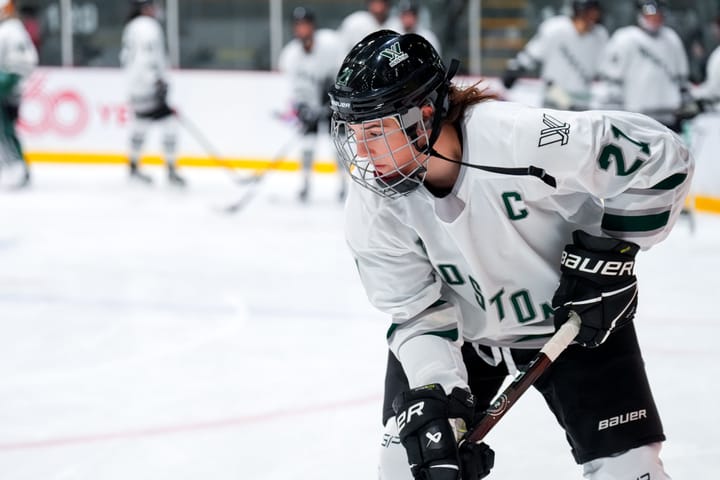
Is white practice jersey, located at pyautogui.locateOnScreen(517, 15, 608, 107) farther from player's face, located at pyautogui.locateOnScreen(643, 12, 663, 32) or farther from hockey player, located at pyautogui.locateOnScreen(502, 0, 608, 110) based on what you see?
player's face, located at pyautogui.locateOnScreen(643, 12, 663, 32)

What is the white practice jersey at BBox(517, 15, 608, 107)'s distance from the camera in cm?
638

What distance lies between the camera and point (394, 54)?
152 cm

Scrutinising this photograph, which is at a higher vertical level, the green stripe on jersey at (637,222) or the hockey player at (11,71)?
the green stripe on jersey at (637,222)

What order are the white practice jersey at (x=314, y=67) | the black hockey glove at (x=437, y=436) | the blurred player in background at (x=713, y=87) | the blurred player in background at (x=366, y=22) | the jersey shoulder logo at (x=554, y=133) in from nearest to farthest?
the black hockey glove at (x=437, y=436) < the jersey shoulder logo at (x=554, y=133) < the blurred player in background at (x=713, y=87) < the blurred player in background at (x=366, y=22) < the white practice jersey at (x=314, y=67)

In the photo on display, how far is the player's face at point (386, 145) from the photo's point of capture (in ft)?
4.94

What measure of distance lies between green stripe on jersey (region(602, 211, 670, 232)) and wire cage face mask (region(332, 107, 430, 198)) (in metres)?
0.30

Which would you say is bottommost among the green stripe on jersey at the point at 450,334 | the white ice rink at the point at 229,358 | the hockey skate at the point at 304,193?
the hockey skate at the point at 304,193

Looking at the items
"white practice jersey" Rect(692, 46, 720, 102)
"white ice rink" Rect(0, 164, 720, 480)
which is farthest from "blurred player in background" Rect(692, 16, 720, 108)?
"white ice rink" Rect(0, 164, 720, 480)

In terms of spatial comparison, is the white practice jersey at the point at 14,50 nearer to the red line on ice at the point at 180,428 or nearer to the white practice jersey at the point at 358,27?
the white practice jersey at the point at 358,27

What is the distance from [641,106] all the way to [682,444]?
12.7 feet

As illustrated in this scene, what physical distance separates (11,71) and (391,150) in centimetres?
643

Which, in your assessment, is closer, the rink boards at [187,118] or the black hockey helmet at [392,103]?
the black hockey helmet at [392,103]

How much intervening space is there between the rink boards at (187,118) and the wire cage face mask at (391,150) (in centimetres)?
646

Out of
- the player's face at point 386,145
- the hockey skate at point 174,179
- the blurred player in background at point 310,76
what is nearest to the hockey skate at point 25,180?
the hockey skate at point 174,179
